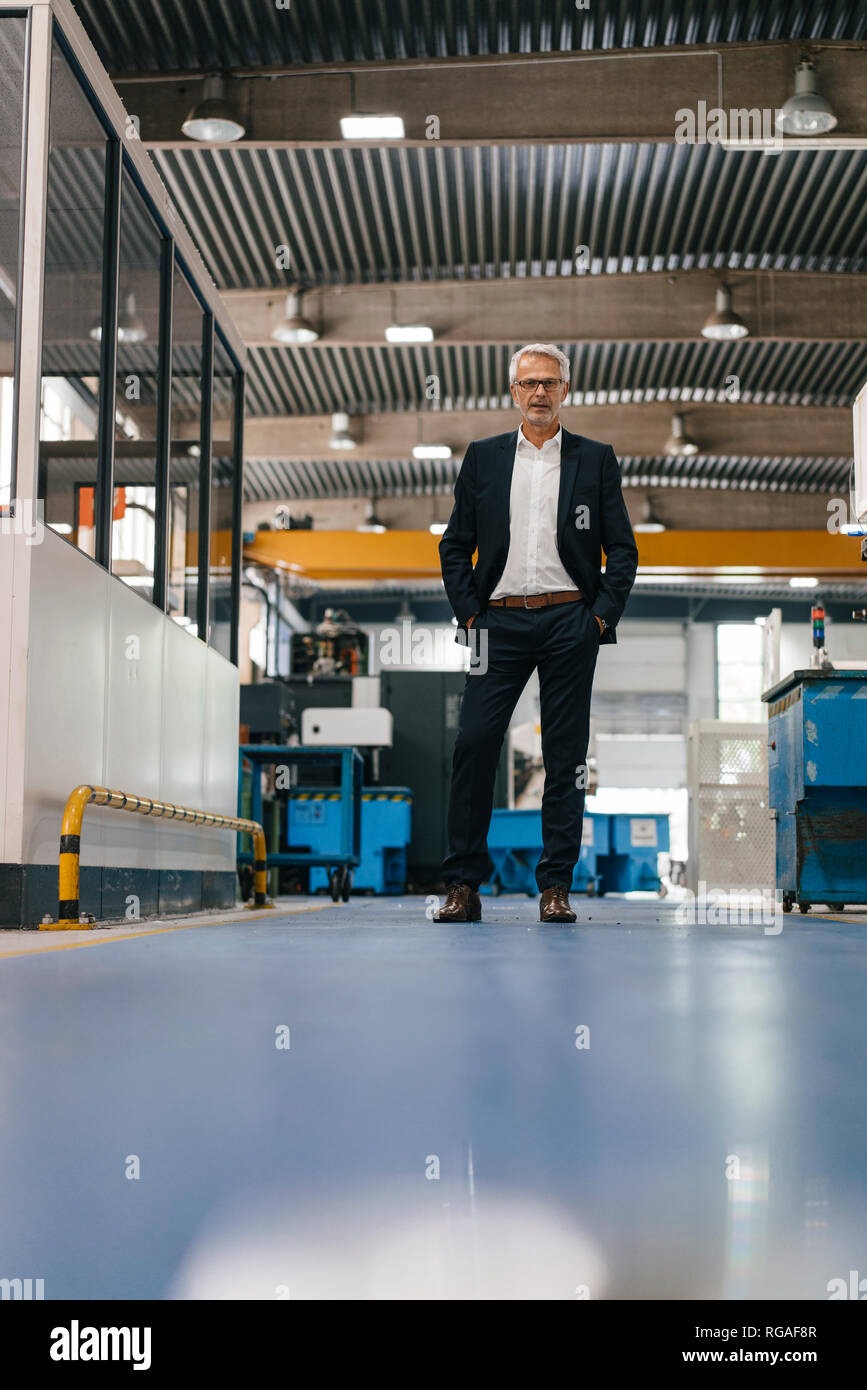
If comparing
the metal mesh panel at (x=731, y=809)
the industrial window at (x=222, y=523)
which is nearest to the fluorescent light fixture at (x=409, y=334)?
the industrial window at (x=222, y=523)

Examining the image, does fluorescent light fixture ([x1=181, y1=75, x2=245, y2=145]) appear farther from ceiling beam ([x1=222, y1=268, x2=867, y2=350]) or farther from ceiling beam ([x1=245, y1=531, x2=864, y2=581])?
ceiling beam ([x1=245, y1=531, x2=864, y2=581])

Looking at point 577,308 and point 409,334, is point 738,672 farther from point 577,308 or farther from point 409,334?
point 409,334

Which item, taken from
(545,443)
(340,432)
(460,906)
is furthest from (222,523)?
(340,432)

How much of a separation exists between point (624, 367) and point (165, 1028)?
43.7 ft

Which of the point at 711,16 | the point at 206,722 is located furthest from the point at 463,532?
the point at 711,16

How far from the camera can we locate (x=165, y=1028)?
1.43m

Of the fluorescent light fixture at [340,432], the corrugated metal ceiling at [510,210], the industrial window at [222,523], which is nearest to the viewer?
the industrial window at [222,523]

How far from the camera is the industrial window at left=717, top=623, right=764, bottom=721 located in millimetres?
25500

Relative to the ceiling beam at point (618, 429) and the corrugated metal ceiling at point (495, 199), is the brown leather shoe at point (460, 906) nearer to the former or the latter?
the corrugated metal ceiling at point (495, 199)

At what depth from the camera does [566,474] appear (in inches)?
161

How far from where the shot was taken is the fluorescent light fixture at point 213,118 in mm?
8438

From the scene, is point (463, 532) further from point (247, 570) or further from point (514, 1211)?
point (247, 570)

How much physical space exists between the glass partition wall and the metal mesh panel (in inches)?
134

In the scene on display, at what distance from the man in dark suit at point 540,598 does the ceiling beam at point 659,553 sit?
11555 mm
